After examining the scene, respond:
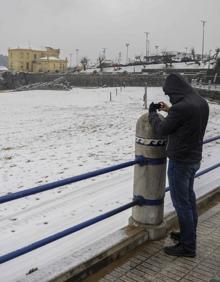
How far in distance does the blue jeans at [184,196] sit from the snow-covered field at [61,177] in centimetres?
115

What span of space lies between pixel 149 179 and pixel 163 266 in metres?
0.93

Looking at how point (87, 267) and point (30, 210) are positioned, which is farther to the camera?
point (30, 210)

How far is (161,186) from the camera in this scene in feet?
15.9

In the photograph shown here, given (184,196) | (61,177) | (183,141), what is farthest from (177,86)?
(61,177)

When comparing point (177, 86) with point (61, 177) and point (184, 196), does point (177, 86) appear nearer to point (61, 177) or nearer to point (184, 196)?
point (184, 196)

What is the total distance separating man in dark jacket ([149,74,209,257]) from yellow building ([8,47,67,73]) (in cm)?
12244

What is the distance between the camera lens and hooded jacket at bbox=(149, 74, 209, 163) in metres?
4.06

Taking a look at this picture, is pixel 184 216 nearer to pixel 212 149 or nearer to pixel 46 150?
pixel 212 149

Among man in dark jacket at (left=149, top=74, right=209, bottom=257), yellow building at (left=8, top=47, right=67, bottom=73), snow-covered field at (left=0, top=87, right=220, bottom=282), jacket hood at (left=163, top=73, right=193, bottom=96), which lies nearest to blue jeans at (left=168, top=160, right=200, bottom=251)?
man in dark jacket at (left=149, top=74, right=209, bottom=257)

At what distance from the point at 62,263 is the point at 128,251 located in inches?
34.4

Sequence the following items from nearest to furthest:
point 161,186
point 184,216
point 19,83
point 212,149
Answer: point 184,216
point 161,186
point 212,149
point 19,83

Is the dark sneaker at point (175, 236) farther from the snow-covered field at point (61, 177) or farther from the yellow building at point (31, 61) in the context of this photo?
the yellow building at point (31, 61)

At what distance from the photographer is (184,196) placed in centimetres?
443

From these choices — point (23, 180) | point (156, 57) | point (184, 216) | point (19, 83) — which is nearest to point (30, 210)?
point (23, 180)
